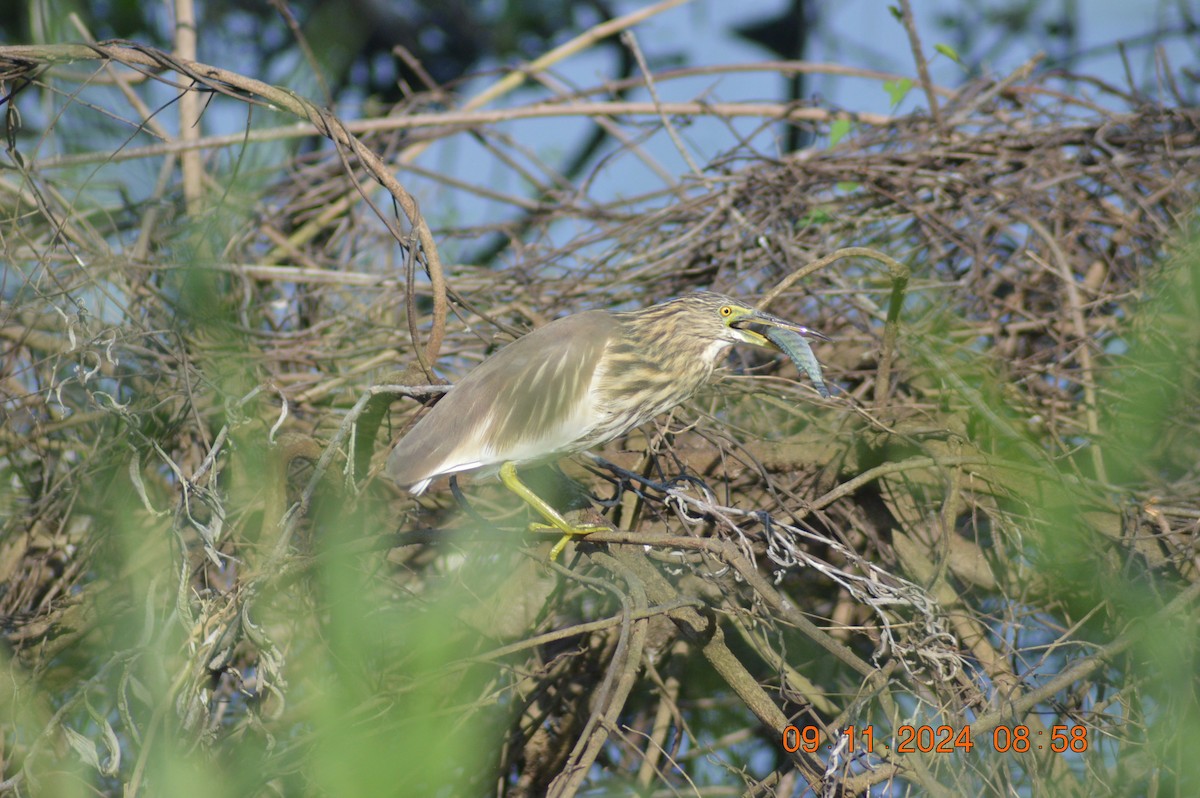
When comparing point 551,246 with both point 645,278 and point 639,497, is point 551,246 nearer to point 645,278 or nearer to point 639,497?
point 645,278

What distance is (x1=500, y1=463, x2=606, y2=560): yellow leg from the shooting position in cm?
228

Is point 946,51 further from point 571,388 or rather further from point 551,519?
point 551,519

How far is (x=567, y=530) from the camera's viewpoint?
7.48 feet

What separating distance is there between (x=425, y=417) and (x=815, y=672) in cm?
125

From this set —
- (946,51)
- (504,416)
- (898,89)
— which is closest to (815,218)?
(898,89)

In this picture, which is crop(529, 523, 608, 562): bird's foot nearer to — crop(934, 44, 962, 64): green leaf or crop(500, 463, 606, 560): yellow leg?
crop(500, 463, 606, 560): yellow leg

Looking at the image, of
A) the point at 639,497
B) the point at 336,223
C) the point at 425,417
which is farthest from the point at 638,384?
the point at 336,223

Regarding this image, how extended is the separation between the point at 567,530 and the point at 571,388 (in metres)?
0.33

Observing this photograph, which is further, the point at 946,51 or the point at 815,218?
the point at 946,51

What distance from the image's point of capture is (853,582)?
2.49 m

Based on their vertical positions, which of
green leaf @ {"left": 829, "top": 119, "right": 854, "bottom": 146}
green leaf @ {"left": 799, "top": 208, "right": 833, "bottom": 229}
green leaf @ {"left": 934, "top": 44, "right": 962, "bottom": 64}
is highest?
green leaf @ {"left": 934, "top": 44, "right": 962, "bottom": 64}

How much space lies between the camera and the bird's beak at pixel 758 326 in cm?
246
